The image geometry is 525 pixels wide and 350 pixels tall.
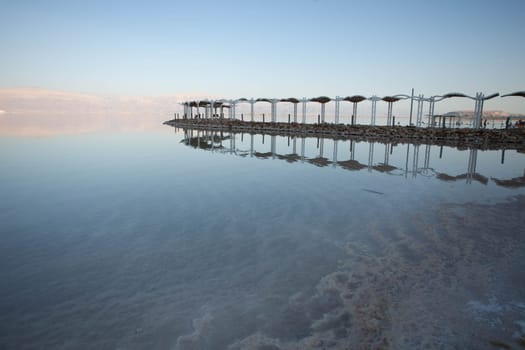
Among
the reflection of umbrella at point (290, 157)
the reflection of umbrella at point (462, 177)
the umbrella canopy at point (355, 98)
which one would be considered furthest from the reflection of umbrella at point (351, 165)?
the umbrella canopy at point (355, 98)

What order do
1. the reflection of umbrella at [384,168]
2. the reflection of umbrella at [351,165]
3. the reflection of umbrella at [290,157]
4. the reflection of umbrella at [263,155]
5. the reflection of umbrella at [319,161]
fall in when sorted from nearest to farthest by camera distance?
the reflection of umbrella at [384,168] < the reflection of umbrella at [351,165] < the reflection of umbrella at [319,161] < the reflection of umbrella at [290,157] < the reflection of umbrella at [263,155]

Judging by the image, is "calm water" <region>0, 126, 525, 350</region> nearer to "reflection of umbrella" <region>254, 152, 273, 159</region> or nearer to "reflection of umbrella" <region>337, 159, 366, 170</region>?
"reflection of umbrella" <region>337, 159, 366, 170</region>

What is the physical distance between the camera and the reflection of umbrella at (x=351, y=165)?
39.4 ft

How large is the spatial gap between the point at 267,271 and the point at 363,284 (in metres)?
1.09

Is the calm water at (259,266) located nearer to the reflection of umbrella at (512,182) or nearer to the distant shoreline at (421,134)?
the reflection of umbrella at (512,182)

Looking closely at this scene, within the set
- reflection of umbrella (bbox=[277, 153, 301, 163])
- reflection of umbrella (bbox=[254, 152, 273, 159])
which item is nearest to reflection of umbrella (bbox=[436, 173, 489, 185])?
reflection of umbrella (bbox=[277, 153, 301, 163])

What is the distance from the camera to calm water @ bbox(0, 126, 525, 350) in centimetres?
283

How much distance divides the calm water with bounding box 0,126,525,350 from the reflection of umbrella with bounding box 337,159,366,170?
3177 mm

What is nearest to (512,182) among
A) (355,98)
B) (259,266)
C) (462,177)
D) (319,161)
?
(462,177)

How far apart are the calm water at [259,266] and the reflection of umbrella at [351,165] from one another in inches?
125

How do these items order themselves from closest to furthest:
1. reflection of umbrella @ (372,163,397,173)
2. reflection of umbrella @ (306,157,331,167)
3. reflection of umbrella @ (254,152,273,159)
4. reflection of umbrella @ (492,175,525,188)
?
reflection of umbrella @ (492,175,525,188)
reflection of umbrella @ (372,163,397,173)
reflection of umbrella @ (306,157,331,167)
reflection of umbrella @ (254,152,273,159)

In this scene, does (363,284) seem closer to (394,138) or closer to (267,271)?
(267,271)

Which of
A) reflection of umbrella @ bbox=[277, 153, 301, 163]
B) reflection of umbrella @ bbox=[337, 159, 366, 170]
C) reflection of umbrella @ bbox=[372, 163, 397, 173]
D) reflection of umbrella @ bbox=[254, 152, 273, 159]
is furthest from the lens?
reflection of umbrella @ bbox=[254, 152, 273, 159]

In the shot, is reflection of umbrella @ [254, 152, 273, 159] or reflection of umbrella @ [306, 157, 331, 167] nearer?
reflection of umbrella @ [306, 157, 331, 167]
